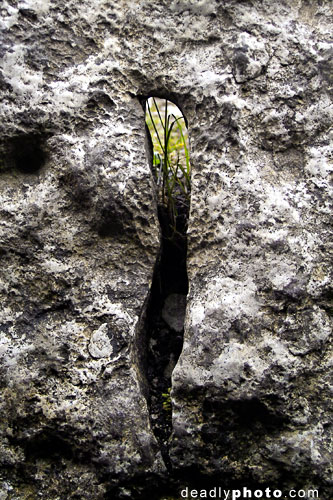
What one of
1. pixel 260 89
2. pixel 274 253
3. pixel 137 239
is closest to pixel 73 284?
pixel 137 239

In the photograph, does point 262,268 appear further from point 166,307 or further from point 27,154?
point 27,154

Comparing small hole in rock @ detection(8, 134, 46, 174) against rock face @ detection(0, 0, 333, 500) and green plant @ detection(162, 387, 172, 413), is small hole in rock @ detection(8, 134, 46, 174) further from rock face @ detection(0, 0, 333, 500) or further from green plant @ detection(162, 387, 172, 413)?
green plant @ detection(162, 387, 172, 413)

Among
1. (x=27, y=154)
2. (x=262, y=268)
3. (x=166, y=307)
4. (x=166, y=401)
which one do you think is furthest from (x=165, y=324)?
(x=27, y=154)

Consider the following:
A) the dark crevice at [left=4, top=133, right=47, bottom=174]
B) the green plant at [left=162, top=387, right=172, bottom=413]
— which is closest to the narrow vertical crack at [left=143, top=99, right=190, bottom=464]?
the green plant at [left=162, top=387, right=172, bottom=413]

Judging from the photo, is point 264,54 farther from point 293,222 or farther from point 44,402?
point 44,402

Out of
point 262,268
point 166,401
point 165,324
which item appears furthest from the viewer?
point 165,324

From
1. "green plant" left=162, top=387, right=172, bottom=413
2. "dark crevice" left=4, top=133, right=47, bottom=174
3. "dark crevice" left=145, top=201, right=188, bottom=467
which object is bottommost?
"green plant" left=162, top=387, right=172, bottom=413

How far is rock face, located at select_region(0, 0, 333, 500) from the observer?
1.26 m

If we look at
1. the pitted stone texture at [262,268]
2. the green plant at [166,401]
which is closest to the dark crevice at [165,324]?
the green plant at [166,401]

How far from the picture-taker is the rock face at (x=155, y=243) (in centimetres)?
126

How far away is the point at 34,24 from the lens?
147 centimetres

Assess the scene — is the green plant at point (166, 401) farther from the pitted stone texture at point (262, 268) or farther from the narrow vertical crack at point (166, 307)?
the pitted stone texture at point (262, 268)

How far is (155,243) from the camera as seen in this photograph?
1435 mm

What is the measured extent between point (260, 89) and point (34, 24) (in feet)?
2.30
